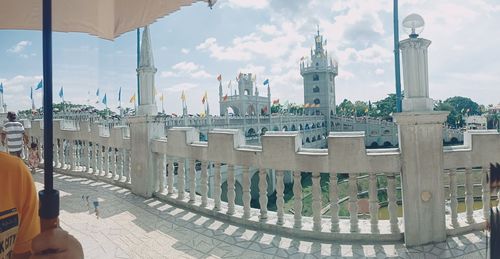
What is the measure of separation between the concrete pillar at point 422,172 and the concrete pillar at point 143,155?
5.08 metres

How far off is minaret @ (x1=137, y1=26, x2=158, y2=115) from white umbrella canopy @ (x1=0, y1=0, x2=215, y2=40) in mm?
4210

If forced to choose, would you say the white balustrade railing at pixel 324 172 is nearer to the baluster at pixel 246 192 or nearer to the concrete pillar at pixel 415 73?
the baluster at pixel 246 192

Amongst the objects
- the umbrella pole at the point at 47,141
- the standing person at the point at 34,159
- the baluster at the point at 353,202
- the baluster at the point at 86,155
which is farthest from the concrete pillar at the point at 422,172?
the baluster at the point at 86,155

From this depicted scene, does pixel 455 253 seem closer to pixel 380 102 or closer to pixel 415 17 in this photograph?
pixel 415 17

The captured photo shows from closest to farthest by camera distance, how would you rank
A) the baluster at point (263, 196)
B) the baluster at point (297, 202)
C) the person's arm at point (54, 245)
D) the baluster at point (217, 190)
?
the person's arm at point (54, 245) → the baluster at point (297, 202) → the baluster at point (263, 196) → the baluster at point (217, 190)

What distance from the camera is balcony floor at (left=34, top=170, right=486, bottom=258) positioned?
12.7ft

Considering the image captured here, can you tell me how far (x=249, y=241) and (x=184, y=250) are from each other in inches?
36.4

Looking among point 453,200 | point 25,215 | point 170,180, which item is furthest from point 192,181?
point 25,215

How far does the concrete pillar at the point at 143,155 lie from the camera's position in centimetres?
671

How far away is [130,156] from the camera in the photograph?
283 inches

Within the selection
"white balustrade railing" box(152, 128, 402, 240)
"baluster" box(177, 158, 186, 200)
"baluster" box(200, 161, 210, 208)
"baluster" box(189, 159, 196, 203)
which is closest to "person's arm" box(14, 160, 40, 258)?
"white balustrade railing" box(152, 128, 402, 240)

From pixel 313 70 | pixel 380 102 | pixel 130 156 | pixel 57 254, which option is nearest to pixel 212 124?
pixel 130 156

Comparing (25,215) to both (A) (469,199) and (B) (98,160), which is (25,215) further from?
(B) (98,160)

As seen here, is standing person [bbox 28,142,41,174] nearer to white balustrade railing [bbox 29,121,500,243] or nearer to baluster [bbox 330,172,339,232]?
white balustrade railing [bbox 29,121,500,243]
